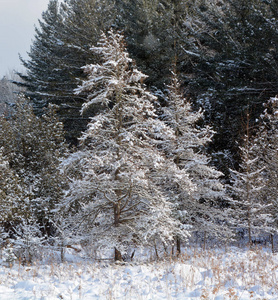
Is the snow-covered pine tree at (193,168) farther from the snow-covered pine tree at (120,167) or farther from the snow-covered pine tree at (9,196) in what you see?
the snow-covered pine tree at (9,196)

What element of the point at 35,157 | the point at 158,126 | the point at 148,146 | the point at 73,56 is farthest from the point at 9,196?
the point at 73,56

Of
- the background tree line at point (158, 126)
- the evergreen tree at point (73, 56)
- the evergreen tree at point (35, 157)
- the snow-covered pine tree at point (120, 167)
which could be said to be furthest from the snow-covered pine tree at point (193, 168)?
the evergreen tree at point (73, 56)

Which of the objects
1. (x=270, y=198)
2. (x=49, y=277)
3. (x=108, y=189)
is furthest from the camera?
(x=270, y=198)

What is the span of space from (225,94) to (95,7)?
13650mm

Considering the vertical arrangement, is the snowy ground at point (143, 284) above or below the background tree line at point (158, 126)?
below

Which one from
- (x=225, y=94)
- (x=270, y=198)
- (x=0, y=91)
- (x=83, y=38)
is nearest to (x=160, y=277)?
(x=270, y=198)

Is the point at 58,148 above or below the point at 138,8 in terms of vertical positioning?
below

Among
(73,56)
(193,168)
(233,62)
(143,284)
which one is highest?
(73,56)

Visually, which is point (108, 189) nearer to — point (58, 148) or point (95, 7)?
point (58, 148)

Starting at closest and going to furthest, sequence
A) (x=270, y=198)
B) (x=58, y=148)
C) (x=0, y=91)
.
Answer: (x=270, y=198) → (x=58, y=148) → (x=0, y=91)

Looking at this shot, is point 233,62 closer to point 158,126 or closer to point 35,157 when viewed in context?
point 158,126

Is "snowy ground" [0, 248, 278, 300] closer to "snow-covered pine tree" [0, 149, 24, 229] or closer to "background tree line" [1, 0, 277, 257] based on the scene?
"background tree line" [1, 0, 277, 257]

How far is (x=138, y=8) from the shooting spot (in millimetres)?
20375

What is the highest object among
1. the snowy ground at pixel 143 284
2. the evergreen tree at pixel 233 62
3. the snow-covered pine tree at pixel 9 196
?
the evergreen tree at pixel 233 62
